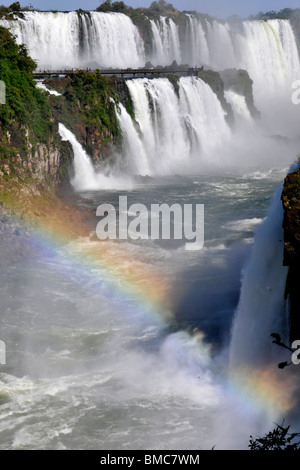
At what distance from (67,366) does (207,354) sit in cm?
333

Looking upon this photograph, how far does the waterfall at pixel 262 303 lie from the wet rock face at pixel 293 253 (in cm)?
78

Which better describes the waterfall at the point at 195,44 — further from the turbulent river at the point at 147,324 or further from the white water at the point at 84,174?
the white water at the point at 84,174

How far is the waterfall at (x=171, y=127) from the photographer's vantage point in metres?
35.2

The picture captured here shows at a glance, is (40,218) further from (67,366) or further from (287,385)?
(287,385)

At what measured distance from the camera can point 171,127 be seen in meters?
38.8

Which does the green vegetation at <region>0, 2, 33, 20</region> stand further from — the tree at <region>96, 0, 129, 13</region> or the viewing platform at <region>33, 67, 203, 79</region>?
the tree at <region>96, 0, 129, 13</region>

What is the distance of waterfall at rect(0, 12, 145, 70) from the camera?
43.0 m

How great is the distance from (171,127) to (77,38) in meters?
13.4
